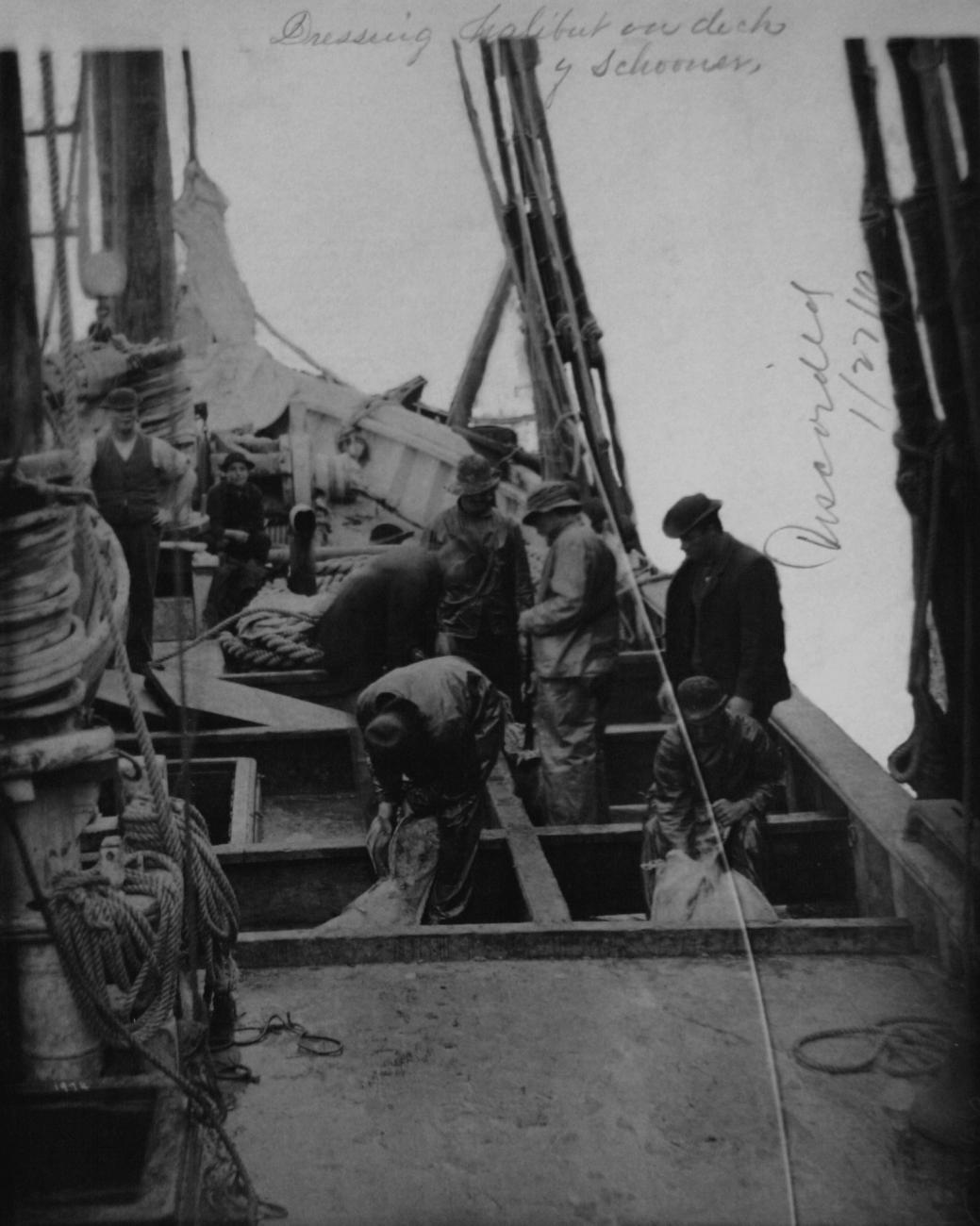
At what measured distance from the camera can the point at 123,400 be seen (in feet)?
13.0

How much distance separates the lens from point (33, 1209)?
8.93 feet

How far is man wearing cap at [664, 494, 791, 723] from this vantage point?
3812 millimetres

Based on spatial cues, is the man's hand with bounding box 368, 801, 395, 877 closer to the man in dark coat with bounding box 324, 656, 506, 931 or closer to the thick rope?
the man in dark coat with bounding box 324, 656, 506, 931

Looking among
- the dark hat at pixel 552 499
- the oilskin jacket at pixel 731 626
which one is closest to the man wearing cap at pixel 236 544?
the dark hat at pixel 552 499

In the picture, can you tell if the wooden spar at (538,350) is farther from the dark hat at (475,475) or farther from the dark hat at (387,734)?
the dark hat at (387,734)

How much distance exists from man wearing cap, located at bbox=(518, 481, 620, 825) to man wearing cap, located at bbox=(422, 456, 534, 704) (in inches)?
20.6

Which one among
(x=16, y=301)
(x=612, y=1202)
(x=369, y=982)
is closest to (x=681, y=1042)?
(x=612, y=1202)

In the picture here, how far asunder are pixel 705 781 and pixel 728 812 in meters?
0.14

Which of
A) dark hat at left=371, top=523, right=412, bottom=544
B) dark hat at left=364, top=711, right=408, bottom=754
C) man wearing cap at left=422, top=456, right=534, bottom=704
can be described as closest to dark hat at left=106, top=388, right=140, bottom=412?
dark hat at left=364, top=711, right=408, bottom=754

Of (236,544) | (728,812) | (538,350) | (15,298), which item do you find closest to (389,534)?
(236,544)

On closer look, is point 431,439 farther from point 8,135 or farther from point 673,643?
point 8,135

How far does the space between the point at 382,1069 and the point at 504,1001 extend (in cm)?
50

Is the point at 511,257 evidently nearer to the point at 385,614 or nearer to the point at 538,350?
the point at 538,350

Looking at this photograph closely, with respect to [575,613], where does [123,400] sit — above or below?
above
